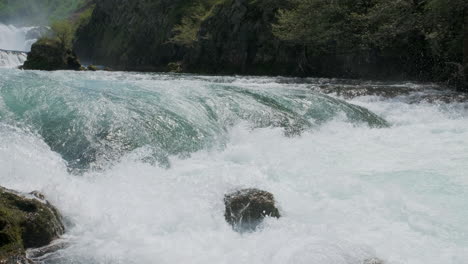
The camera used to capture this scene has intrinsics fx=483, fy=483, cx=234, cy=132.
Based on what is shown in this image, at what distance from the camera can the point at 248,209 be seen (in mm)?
6922

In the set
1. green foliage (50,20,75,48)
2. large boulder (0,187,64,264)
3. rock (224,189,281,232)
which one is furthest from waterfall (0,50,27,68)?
rock (224,189,281,232)

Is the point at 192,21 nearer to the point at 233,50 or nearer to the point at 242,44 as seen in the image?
the point at 233,50

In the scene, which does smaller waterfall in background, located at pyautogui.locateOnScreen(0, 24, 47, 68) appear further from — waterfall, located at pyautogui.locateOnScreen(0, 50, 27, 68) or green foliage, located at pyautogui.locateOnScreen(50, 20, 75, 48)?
green foliage, located at pyautogui.locateOnScreen(50, 20, 75, 48)

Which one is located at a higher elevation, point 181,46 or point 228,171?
point 181,46

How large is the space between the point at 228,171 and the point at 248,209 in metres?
1.95

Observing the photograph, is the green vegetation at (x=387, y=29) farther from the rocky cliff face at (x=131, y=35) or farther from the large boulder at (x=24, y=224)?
the rocky cliff face at (x=131, y=35)

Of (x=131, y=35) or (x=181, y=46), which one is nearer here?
(x=181, y=46)

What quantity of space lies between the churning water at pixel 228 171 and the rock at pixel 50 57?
870 inches

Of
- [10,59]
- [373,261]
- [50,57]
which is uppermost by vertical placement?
[50,57]

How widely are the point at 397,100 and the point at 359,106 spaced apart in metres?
1.90

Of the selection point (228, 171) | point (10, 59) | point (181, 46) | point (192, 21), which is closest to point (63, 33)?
point (10, 59)

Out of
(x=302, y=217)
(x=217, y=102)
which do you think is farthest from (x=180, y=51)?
(x=302, y=217)

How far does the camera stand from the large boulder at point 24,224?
17.7 feet

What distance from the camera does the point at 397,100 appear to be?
1630 cm
